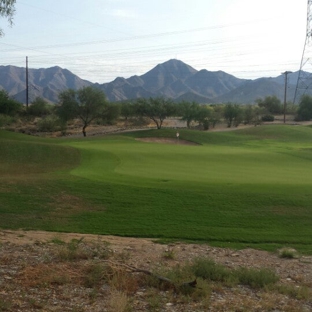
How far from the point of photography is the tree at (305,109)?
98.6 m

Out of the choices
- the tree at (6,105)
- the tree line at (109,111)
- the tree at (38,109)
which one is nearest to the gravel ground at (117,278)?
the tree line at (109,111)

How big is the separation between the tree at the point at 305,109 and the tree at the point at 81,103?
46965mm

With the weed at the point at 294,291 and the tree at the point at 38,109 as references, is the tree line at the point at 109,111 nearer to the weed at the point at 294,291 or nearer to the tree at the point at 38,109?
the tree at the point at 38,109

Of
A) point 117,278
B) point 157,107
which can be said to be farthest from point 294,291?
point 157,107

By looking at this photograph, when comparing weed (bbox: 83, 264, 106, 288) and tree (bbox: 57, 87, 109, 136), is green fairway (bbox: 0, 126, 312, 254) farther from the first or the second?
tree (bbox: 57, 87, 109, 136)

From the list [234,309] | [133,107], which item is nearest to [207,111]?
[133,107]

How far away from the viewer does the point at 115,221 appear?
50.3ft

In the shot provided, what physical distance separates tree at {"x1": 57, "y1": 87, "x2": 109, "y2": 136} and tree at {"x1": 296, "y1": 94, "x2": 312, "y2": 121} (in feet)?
154

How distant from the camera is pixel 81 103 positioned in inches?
2859

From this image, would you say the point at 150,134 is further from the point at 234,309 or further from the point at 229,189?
the point at 234,309

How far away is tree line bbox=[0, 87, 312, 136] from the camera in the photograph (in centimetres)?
7250

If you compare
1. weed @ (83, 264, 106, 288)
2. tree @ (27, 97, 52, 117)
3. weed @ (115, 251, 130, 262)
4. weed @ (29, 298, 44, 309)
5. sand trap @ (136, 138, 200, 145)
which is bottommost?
sand trap @ (136, 138, 200, 145)

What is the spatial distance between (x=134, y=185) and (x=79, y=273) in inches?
409

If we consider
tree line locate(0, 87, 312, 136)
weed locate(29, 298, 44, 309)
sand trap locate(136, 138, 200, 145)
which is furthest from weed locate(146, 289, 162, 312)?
tree line locate(0, 87, 312, 136)
